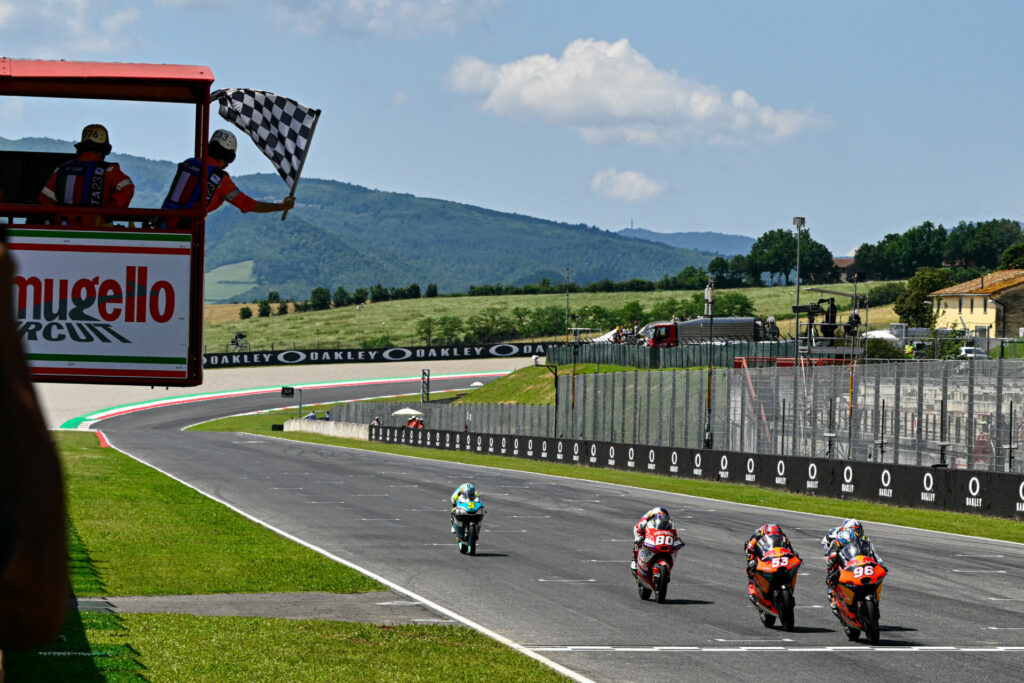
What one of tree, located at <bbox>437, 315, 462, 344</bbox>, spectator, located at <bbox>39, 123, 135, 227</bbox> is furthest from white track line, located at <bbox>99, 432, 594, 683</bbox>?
tree, located at <bbox>437, 315, 462, 344</bbox>

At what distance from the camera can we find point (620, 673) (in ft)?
41.1

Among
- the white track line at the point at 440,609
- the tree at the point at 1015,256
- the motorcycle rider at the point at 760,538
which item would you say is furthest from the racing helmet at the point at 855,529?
the tree at the point at 1015,256

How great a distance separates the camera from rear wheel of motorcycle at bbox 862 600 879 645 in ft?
46.1

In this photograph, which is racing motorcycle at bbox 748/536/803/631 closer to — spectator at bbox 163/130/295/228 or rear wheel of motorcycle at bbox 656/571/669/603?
rear wheel of motorcycle at bbox 656/571/669/603

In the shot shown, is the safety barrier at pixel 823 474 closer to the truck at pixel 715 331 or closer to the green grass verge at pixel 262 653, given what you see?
the green grass verge at pixel 262 653

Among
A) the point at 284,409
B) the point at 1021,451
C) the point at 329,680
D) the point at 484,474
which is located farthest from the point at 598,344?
the point at 329,680

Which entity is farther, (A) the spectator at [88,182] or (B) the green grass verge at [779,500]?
(B) the green grass verge at [779,500]

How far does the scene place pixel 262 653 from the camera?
13.2m

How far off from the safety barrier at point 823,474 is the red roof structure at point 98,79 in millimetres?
23439

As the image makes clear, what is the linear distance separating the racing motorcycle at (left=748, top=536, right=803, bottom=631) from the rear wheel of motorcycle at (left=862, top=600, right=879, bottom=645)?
92 centimetres

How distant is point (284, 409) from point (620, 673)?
103397mm

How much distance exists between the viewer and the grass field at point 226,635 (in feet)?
39.8

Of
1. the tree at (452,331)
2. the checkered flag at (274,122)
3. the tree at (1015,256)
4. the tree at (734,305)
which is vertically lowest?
the tree at (452,331)

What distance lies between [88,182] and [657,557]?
35.2ft
